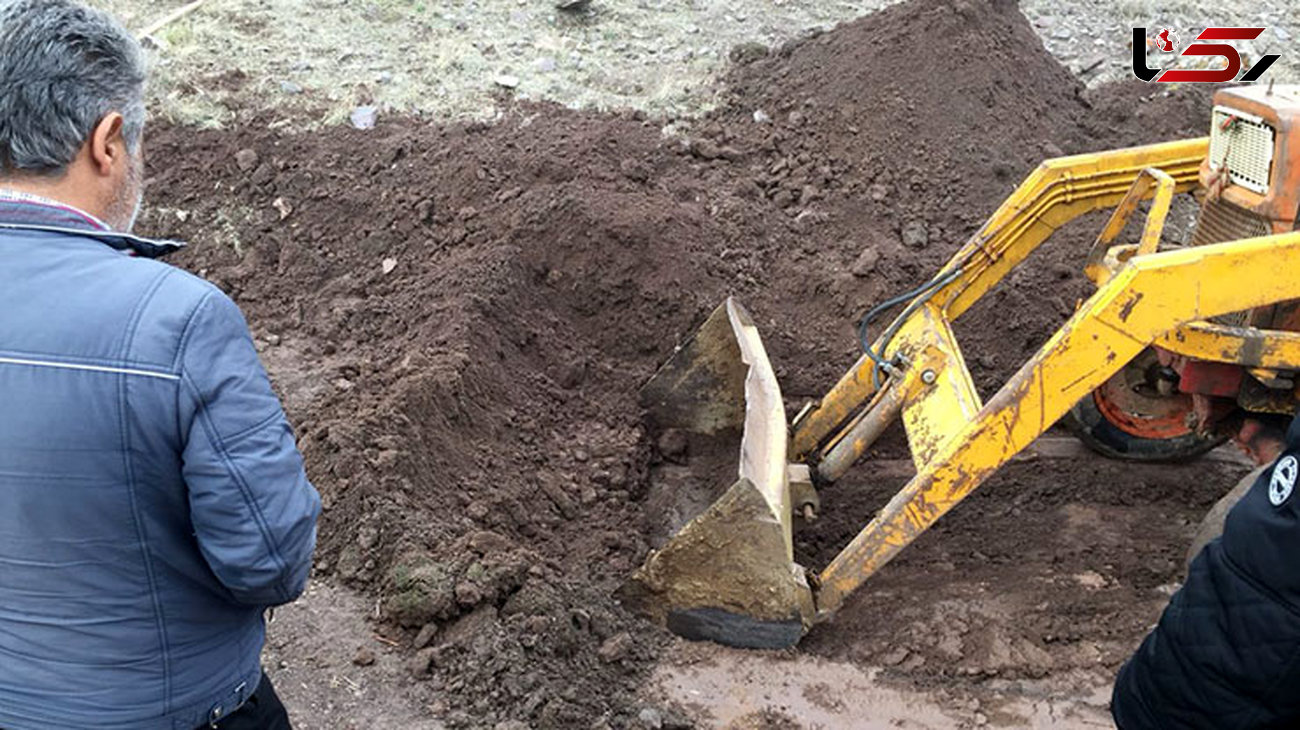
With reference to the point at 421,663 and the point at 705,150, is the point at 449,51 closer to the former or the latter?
the point at 705,150

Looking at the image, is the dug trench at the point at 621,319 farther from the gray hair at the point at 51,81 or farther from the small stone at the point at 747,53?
the gray hair at the point at 51,81

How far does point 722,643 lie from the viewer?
4461mm

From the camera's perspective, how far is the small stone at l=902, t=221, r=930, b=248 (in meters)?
6.85

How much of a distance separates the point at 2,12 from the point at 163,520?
937mm

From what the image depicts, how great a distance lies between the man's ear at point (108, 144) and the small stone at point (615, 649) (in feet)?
8.52

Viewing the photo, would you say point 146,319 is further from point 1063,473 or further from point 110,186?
point 1063,473

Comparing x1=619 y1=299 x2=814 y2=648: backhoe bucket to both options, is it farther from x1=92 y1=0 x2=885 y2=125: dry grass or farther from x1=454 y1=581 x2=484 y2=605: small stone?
x1=92 y1=0 x2=885 y2=125: dry grass

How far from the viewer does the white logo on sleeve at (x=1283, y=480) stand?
6.31 feet

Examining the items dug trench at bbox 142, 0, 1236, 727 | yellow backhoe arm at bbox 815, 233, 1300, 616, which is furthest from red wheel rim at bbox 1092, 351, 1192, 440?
yellow backhoe arm at bbox 815, 233, 1300, 616

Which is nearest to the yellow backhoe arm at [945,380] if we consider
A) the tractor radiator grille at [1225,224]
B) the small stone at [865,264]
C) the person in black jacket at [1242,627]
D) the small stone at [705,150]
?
the tractor radiator grille at [1225,224]

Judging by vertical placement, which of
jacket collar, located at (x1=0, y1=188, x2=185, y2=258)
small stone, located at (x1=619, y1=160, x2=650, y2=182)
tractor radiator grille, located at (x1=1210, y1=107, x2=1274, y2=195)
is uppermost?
jacket collar, located at (x1=0, y1=188, x2=185, y2=258)

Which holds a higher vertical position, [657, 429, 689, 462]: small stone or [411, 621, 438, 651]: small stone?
[411, 621, 438, 651]: small stone

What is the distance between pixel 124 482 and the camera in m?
2.17

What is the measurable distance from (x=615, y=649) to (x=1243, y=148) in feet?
9.79
